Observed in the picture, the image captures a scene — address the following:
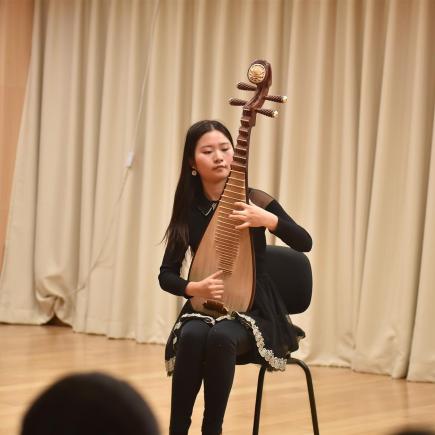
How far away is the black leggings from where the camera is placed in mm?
2256

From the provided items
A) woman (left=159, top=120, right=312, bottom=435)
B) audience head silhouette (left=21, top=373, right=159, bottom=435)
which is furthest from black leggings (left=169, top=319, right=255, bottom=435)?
audience head silhouette (left=21, top=373, right=159, bottom=435)

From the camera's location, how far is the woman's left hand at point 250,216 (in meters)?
2.33

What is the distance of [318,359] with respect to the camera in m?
4.49

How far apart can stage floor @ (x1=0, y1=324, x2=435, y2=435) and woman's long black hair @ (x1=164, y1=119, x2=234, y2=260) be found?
0.68 meters

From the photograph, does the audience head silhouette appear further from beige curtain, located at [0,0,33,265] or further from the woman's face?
beige curtain, located at [0,0,33,265]

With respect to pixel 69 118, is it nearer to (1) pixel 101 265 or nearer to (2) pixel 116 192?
(2) pixel 116 192

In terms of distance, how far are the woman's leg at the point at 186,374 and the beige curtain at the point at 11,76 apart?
3.58 m

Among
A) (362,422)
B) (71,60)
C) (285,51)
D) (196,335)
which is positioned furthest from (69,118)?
(196,335)

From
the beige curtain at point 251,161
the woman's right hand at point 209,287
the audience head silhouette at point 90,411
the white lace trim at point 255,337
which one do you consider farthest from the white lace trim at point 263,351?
the beige curtain at point 251,161

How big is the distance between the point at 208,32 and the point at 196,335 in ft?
10.0

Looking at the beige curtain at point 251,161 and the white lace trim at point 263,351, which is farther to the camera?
the beige curtain at point 251,161

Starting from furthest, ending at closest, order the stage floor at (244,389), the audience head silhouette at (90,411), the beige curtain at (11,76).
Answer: the beige curtain at (11,76)
the stage floor at (244,389)
the audience head silhouette at (90,411)

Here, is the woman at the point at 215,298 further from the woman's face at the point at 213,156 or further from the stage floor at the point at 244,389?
the stage floor at the point at 244,389

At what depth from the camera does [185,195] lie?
2.55 m
